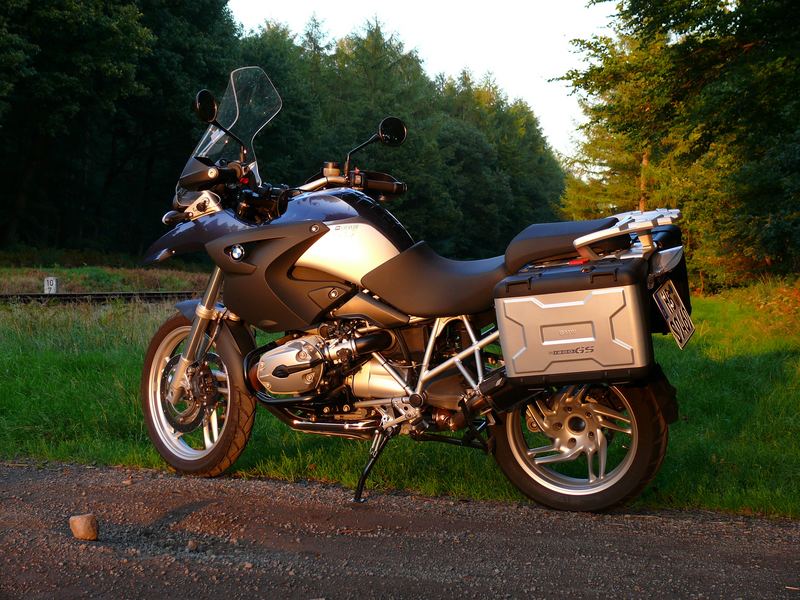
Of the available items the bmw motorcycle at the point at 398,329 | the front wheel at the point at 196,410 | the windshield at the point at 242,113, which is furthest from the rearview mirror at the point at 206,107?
the front wheel at the point at 196,410

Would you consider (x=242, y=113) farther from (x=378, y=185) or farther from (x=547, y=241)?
(x=547, y=241)

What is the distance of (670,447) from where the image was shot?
5.54 meters

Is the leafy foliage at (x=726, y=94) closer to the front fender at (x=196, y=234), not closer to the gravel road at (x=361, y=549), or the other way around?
the front fender at (x=196, y=234)

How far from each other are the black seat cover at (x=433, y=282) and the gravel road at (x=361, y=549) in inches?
38.5

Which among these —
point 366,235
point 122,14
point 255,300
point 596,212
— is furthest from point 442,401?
point 596,212

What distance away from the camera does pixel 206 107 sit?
4.96m

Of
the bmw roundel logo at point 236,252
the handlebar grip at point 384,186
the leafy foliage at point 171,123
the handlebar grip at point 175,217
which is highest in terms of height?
the leafy foliage at point 171,123

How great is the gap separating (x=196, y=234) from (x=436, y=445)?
189 centimetres

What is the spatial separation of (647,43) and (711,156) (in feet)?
27.8

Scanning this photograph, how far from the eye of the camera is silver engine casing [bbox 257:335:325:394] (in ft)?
15.6

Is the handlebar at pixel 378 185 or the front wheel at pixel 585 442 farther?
the handlebar at pixel 378 185

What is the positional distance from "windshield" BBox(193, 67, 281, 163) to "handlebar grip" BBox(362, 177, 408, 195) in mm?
802

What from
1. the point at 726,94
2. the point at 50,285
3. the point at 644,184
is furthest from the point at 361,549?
the point at 644,184

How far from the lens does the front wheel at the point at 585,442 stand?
4.12m
